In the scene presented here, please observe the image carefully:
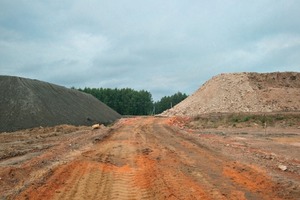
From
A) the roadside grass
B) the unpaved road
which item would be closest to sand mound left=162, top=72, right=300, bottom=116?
the roadside grass

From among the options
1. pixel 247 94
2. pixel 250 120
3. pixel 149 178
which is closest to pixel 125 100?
pixel 247 94

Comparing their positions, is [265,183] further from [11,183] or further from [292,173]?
[11,183]

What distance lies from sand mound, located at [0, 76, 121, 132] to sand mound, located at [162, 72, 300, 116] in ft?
53.9

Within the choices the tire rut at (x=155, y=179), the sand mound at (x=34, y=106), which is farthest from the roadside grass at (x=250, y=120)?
the tire rut at (x=155, y=179)

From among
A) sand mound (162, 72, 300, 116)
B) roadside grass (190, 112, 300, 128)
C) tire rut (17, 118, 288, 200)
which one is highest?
sand mound (162, 72, 300, 116)

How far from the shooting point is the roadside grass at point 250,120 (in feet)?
115

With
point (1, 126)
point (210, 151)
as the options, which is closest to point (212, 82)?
point (1, 126)

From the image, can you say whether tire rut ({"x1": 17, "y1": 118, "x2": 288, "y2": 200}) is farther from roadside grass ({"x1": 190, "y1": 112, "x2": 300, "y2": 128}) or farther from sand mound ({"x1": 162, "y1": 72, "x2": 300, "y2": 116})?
sand mound ({"x1": 162, "y1": 72, "x2": 300, "y2": 116})

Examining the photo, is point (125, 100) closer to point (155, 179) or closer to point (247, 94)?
point (247, 94)

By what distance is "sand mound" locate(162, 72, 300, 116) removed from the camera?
151ft

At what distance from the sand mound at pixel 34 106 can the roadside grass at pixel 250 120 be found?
18486 mm

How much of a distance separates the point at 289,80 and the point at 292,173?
155 ft

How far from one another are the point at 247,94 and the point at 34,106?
29.2 meters

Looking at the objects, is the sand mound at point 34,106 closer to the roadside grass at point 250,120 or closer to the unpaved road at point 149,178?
the roadside grass at point 250,120
